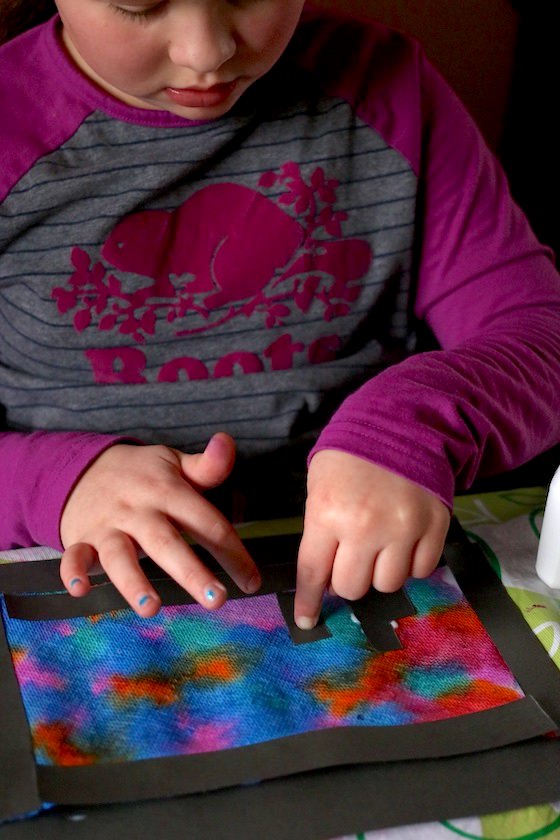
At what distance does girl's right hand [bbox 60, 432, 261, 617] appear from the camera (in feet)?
1.37

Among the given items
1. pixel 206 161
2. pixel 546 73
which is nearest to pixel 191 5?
pixel 206 161

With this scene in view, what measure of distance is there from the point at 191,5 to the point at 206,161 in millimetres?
144

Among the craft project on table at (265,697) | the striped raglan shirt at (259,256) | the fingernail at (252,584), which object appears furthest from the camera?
the striped raglan shirt at (259,256)

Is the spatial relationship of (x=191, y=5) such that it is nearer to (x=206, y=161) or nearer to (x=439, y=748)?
(x=206, y=161)

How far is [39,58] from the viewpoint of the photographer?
1.84 feet

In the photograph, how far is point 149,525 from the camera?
446mm

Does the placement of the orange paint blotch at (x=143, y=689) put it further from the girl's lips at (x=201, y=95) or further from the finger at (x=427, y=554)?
the girl's lips at (x=201, y=95)

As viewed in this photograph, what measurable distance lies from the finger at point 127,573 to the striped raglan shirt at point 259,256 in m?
0.10

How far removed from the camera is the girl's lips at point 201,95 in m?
0.49

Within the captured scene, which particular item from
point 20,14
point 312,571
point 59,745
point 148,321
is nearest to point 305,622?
point 312,571

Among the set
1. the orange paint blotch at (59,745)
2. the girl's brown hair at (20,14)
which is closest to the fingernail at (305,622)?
the orange paint blotch at (59,745)

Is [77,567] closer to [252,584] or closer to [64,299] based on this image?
[252,584]

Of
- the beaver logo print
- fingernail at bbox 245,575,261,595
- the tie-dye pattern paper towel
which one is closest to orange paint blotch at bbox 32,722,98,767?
the tie-dye pattern paper towel

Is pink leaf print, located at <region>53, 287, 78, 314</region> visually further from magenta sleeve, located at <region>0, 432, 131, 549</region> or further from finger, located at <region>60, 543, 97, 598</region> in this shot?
finger, located at <region>60, 543, 97, 598</region>
